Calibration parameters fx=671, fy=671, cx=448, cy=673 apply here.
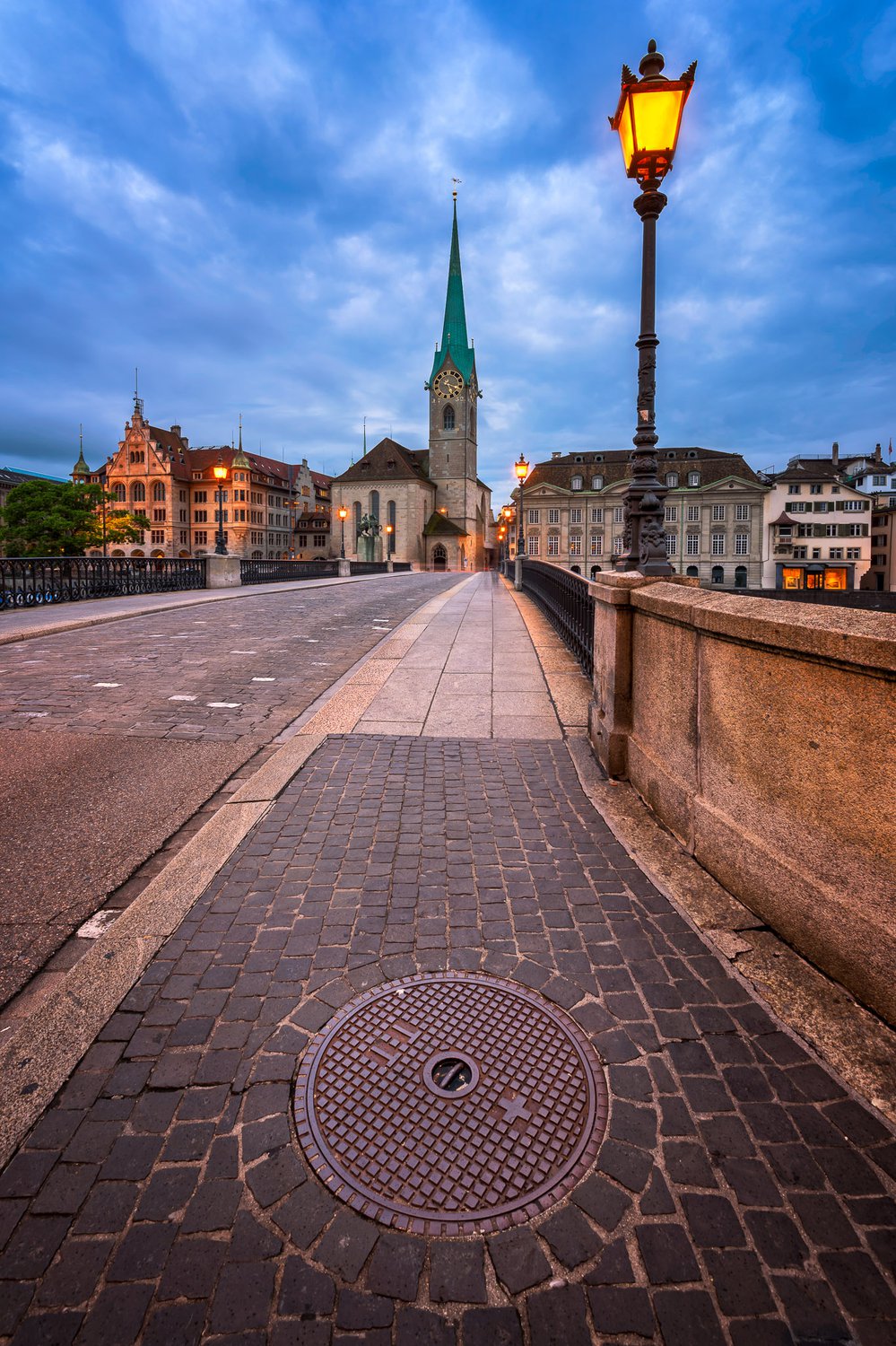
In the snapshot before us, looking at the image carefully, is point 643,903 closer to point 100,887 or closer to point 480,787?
point 480,787

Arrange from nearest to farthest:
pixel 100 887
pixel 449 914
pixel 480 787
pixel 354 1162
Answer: pixel 354 1162
pixel 449 914
pixel 100 887
pixel 480 787

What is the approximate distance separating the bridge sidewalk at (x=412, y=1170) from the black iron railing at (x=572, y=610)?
398cm

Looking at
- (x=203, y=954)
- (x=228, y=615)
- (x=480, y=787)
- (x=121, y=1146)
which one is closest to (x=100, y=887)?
(x=203, y=954)

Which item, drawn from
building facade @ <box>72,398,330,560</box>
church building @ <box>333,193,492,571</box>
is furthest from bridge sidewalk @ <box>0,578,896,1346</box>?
building facade @ <box>72,398,330,560</box>

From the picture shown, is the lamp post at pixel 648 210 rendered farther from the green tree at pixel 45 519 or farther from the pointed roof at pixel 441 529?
the pointed roof at pixel 441 529

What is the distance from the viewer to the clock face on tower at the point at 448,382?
3531 inches

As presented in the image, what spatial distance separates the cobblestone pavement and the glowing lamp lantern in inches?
254

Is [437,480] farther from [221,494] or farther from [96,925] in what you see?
[96,925]

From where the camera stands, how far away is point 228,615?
17203mm

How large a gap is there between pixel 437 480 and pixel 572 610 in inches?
3419

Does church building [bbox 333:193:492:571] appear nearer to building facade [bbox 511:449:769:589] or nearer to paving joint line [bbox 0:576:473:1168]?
building facade [bbox 511:449:769:589]

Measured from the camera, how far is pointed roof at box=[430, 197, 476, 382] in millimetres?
90938

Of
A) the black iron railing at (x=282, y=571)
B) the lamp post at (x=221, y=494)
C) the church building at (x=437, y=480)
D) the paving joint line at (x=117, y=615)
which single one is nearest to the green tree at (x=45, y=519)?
the black iron railing at (x=282, y=571)

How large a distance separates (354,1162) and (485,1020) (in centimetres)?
74
